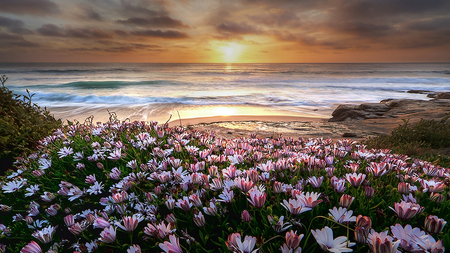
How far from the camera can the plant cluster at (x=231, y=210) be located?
44.9 inches

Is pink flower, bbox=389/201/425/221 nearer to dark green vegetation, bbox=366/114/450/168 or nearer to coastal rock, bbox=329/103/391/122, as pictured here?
dark green vegetation, bbox=366/114/450/168

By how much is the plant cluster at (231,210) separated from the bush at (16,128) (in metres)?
1.13

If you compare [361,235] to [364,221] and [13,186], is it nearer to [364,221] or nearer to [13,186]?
[364,221]

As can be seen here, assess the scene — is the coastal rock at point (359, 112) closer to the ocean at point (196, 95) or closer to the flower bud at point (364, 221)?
the ocean at point (196, 95)

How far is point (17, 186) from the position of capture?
2.29 m

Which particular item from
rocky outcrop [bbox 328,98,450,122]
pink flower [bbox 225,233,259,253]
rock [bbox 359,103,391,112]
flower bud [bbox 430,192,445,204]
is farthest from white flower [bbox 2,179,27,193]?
rock [bbox 359,103,391,112]

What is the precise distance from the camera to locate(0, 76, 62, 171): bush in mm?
3555

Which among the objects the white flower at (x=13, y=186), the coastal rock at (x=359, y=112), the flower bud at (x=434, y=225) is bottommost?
the coastal rock at (x=359, y=112)

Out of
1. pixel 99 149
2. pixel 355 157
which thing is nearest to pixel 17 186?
pixel 99 149

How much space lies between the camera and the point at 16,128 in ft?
12.1

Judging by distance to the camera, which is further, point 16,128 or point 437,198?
point 16,128

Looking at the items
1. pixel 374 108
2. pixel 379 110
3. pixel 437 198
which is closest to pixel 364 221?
pixel 437 198

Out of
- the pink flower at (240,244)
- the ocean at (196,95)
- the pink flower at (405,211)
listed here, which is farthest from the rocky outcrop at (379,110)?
the pink flower at (240,244)

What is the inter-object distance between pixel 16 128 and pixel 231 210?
4.04m
